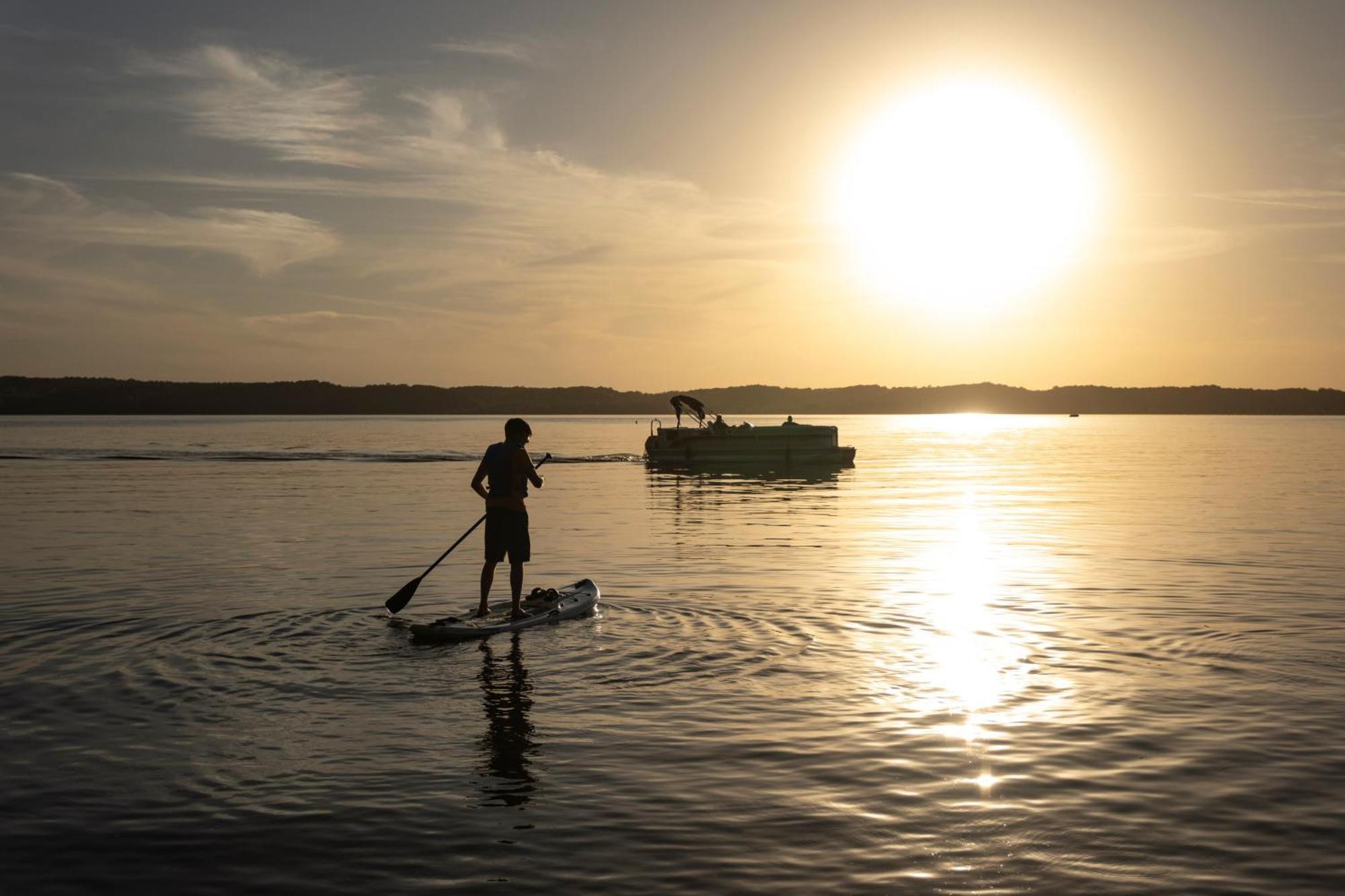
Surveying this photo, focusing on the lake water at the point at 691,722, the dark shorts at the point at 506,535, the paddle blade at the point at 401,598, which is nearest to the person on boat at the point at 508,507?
the dark shorts at the point at 506,535

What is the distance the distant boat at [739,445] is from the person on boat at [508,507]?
49.9 metres

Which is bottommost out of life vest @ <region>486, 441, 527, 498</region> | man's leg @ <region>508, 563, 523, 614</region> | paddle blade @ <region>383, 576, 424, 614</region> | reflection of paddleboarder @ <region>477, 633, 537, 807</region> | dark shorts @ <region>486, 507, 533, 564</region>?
reflection of paddleboarder @ <region>477, 633, 537, 807</region>

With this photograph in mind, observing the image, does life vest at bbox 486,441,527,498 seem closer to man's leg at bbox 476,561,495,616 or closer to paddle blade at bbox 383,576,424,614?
man's leg at bbox 476,561,495,616

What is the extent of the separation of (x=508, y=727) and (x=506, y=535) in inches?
217

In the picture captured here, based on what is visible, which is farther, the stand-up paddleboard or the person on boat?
the person on boat

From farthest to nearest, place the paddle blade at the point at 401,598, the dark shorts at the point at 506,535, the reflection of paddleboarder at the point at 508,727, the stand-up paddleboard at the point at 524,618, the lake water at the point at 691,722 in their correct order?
the paddle blade at the point at 401,598 → the dark shorts at the point at 506,535 → the stand-up paddleboard at the point at 524,618 → the reflection of paddleboarder at the point at 508,727 → the lake water at the point at 691,722

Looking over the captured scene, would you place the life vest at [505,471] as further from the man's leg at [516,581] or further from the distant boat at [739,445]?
the distant boat at [739,445]

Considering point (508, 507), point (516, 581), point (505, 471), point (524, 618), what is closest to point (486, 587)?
point (516, 581)

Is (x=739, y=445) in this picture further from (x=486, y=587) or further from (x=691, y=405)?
(x=486, y=587)

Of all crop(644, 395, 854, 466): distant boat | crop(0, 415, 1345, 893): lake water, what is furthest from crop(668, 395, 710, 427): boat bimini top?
crop(0, 415, 1345, 893): lake water

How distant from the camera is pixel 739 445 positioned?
66562 millimetres

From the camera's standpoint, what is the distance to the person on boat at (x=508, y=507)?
50.3ft

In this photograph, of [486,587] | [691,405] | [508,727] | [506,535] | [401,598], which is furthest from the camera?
[691,405]

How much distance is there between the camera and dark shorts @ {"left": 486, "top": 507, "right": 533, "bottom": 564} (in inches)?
610
